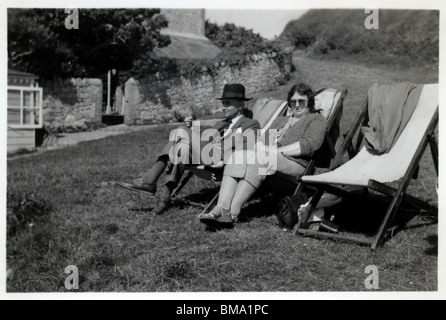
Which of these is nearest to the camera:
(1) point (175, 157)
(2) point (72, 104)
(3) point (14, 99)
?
(1) point (175, 157)

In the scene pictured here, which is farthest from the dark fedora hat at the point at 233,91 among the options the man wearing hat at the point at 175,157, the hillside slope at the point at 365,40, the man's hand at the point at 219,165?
the hillside slope at the point at 365,40

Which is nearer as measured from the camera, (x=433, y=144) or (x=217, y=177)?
(x=433, y=144)

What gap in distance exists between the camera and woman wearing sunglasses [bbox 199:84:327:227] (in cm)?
398

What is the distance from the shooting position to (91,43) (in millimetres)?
11711

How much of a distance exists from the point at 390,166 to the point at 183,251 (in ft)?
5.58

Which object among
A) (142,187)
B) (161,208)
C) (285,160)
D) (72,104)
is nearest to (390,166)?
(285,160)

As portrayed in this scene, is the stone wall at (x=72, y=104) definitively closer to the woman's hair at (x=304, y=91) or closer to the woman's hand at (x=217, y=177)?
the woman's hand at (x=217, y=177)

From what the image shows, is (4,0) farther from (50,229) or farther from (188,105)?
(188,105)

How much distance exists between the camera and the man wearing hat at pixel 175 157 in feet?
14.6

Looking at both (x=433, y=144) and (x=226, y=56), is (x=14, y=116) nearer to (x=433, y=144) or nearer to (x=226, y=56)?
(x=226, y=56)

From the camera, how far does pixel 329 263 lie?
11.1 ft

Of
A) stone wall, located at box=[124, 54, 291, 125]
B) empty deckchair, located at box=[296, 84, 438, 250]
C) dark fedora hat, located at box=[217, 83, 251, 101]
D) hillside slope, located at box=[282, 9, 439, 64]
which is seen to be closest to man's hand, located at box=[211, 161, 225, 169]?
dark fedora hat, located at box=[217, 83, 251, 101]

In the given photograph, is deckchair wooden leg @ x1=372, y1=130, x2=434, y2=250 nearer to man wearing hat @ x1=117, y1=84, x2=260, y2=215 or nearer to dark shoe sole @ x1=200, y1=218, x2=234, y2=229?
dark shoe sole @ x1=200, y1=218, x2=234, y2=229

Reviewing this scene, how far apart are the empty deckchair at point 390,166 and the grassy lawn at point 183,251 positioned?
20 centimetres
